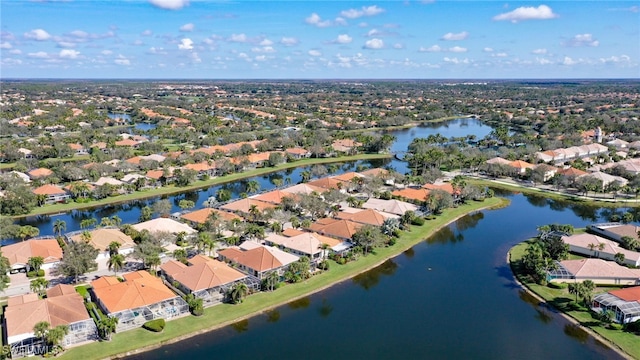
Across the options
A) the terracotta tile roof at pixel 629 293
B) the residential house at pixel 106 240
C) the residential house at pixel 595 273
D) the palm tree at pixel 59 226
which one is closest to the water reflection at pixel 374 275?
the residential house at pixel 595 273

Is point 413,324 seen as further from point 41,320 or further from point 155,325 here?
point 41,320

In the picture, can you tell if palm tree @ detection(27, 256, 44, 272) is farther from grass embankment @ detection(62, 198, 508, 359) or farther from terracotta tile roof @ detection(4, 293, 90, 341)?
grass embankment @ detection(62, 198, 508, 359)

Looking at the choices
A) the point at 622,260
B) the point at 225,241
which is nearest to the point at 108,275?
the point at 225,241

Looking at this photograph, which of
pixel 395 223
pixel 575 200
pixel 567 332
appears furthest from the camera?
pixel 575 200

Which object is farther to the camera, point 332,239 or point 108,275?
point 332,239

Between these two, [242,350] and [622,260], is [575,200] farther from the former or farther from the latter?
[242,350]

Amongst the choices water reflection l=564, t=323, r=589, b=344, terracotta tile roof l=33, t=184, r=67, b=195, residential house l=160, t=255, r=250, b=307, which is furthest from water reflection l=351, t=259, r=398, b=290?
terracotta tile roof l=33, t=184, r=67, b=195
